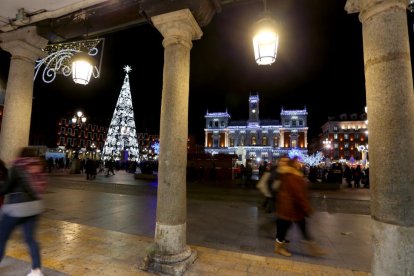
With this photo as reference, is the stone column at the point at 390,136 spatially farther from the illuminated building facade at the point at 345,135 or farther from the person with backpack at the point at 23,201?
the illuminated building facade at the point at 345,135

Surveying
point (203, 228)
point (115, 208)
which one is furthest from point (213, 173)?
point (203, 228)

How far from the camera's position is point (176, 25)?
11.6 ft

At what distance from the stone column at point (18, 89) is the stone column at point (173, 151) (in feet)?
9.10

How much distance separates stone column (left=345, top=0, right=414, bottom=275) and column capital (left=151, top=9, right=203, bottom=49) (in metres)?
2.20

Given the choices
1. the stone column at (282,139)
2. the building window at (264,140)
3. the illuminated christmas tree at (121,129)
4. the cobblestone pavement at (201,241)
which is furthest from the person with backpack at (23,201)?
the building window at (264,140)

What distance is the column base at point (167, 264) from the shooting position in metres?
3.14

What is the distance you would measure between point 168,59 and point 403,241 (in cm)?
337

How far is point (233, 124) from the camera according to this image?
71312mm

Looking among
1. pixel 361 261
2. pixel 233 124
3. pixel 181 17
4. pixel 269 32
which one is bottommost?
pixel 361 261

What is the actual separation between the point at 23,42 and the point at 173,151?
12.3 ft

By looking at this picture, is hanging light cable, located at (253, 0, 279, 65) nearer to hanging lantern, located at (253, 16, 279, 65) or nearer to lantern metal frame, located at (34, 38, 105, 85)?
hanging lantern, located at (253, 16, 279, 65)

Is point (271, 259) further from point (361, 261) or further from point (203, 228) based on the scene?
point (203, 228)

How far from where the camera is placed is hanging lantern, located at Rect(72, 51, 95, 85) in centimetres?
438

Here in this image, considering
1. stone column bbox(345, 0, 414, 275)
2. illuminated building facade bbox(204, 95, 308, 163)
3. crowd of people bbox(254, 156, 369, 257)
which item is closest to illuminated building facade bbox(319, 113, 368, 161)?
illuminated building facade bbox(204, 95, 308, 163)
